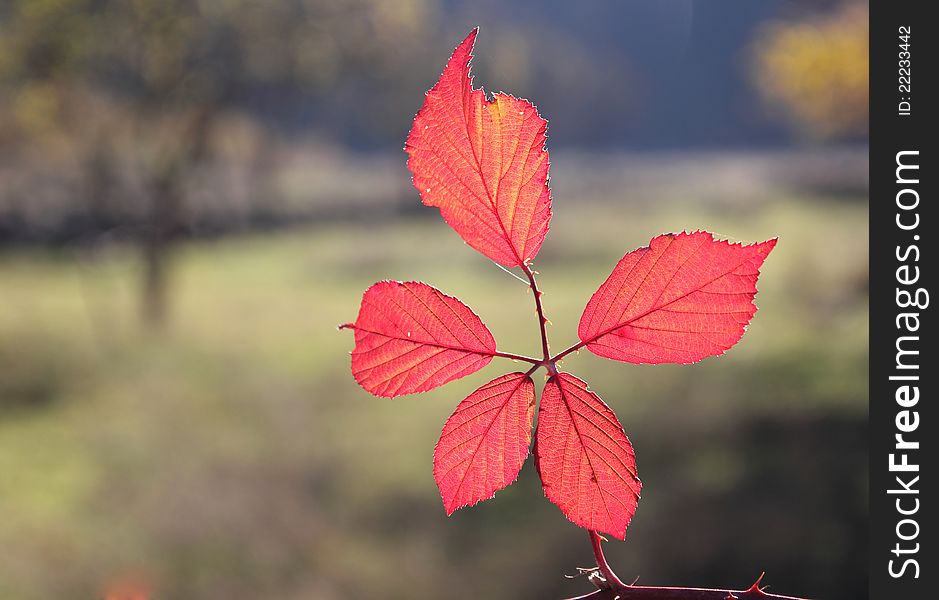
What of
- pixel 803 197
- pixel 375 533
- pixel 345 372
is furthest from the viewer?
pixel 803 197

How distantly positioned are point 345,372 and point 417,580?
6.27 ft

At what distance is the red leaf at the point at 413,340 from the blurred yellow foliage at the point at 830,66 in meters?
5.40

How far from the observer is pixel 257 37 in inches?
207

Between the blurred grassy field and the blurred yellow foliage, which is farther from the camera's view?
the blurred yellow foliage

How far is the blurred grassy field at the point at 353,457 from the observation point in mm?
2646

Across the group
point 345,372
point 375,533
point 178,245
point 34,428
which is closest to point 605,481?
point 375,533

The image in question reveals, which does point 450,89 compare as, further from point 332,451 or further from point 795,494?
point 332,451

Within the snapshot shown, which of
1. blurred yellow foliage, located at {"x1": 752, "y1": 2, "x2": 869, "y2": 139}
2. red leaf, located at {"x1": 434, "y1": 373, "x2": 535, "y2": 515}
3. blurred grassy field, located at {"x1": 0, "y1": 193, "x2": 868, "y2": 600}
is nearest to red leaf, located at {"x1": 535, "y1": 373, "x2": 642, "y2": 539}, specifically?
red leaf, located at {"x1": 434, "y1": 373, "x2": 535, "y2": 515}

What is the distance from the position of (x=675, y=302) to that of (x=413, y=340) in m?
0.05

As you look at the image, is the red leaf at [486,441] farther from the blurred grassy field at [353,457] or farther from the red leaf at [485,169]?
the blurred grassy field at [353,457]

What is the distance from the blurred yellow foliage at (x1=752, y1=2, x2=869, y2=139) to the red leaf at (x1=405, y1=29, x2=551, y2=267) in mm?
5381

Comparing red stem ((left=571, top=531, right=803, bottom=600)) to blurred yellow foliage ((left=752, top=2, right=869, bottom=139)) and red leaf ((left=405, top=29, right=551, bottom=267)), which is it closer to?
red leaf ((left=405, top=29, right=551, bottom=267))

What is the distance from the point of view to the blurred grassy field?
8.68ft

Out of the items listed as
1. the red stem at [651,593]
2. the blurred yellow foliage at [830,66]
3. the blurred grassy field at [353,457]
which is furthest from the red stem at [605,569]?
the blurred yellow foliage at [830,66]
